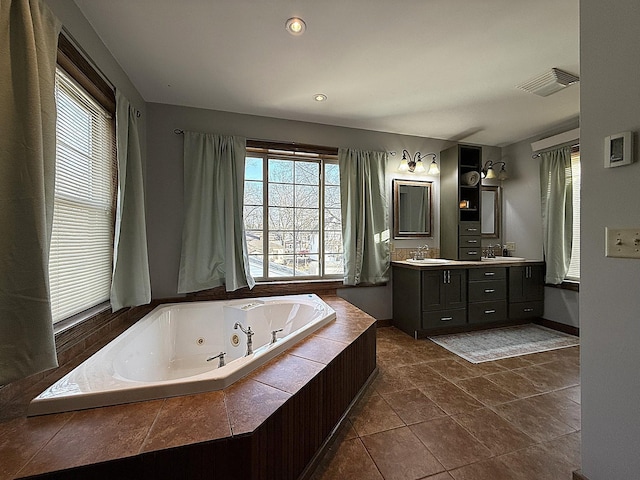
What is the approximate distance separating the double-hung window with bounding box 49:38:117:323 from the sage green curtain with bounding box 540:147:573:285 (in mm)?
4590

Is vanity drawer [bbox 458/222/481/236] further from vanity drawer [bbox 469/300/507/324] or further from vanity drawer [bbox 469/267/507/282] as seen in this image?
vanity drawer [bbox 469/300/507/324]

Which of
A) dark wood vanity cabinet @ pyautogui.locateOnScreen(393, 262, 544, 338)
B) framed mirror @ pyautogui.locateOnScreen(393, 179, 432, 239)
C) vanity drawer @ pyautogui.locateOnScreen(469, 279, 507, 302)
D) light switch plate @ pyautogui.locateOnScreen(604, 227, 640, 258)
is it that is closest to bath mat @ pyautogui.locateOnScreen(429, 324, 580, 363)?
dark wood vanity cabinet @ pyautogui.locateOnScreen(393, 262, 544, 338)

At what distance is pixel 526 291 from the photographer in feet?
11.4

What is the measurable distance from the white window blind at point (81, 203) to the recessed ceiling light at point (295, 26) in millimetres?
1322

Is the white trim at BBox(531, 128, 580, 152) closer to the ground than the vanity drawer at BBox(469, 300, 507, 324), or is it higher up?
higher up

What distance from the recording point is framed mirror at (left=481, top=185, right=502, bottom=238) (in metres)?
4.04

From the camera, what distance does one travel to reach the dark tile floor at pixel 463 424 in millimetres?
1369

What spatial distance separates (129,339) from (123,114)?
1630mm

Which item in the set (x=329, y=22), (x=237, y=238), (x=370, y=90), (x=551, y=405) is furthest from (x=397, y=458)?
(x=370, y=90)

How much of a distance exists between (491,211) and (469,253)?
3.26ft

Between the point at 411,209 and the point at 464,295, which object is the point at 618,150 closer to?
the point at 464,295

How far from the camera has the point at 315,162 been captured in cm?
333

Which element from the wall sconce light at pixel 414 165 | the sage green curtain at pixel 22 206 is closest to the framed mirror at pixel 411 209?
the wall sconce light at pixel 414 165

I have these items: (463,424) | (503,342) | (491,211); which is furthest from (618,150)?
(491,211)
